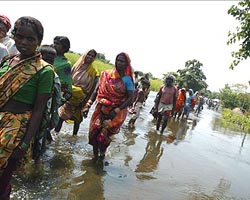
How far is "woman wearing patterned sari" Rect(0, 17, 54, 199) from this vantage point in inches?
104

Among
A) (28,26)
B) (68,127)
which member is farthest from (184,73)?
(28,26)

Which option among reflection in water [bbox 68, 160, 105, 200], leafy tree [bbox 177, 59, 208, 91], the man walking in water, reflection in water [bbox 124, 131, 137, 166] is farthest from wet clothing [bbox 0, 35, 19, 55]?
leafy tree [bbox 177, 59, 208, 91]

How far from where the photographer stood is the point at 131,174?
17.4 feet

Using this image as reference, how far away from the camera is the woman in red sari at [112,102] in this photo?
5266 mm

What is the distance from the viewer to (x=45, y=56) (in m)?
4.54

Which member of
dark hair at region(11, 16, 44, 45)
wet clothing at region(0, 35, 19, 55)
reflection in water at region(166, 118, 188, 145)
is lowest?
reflection in water at region(166, 118, 188, 145)

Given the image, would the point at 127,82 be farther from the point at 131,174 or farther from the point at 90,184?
the point at 90,184

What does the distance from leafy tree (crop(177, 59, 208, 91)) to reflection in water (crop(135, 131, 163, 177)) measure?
56.1 metres

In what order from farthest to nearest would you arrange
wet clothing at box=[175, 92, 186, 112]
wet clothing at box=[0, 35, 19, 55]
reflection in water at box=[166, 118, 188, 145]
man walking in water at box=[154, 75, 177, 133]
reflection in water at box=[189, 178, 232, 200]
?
wet clothing at box=[175, 92, 186, 112], reflection in water at box=[166, 118, 188, 145], man walking in water at box=[154, 75, 177, 133], reflection in water at box=[189, 178, 232, 200], wet clothing at box=[0, 35, 19, 55]

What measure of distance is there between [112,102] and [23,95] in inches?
106

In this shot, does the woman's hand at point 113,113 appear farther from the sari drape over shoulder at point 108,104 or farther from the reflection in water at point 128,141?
the reflection in water at point 128,141

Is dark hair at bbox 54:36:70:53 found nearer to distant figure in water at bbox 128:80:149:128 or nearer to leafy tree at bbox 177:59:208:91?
distant figure in water at bbox 128:80:149:128

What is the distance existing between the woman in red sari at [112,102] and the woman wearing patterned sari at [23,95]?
2.56 meters

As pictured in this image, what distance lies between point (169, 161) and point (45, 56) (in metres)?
3.46
